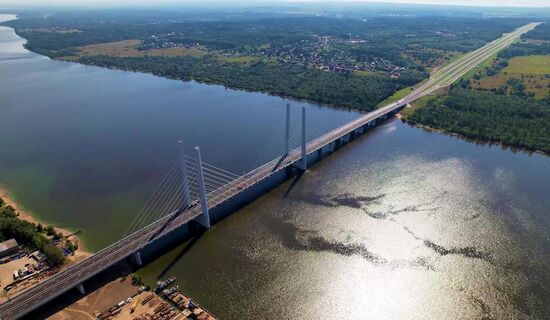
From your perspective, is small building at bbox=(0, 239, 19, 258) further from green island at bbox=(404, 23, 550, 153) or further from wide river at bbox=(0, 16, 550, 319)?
green island at bbox=(404, 23, 550, 153)

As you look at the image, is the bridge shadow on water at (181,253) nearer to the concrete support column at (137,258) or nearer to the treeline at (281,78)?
the concrete support column at (137,258)

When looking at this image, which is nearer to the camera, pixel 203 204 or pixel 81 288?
pixel 81 288

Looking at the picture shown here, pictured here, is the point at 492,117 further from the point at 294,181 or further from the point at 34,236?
the point at 34,236

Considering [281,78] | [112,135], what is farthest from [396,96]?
[112,135]

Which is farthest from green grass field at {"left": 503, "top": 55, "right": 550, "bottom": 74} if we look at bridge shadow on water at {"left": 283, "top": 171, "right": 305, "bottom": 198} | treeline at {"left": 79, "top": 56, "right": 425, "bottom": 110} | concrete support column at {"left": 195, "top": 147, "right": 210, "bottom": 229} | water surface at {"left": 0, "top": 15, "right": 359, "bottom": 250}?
concrete support column at {"left": 195, "top": 147, "right": 210, "bottom": 229}

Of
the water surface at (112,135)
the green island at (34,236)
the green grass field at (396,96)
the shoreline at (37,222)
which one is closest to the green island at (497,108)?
the green grass field at (396,96)

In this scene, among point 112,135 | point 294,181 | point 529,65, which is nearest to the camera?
point 294,181

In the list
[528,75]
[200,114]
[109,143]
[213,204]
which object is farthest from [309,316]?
[528,75]
